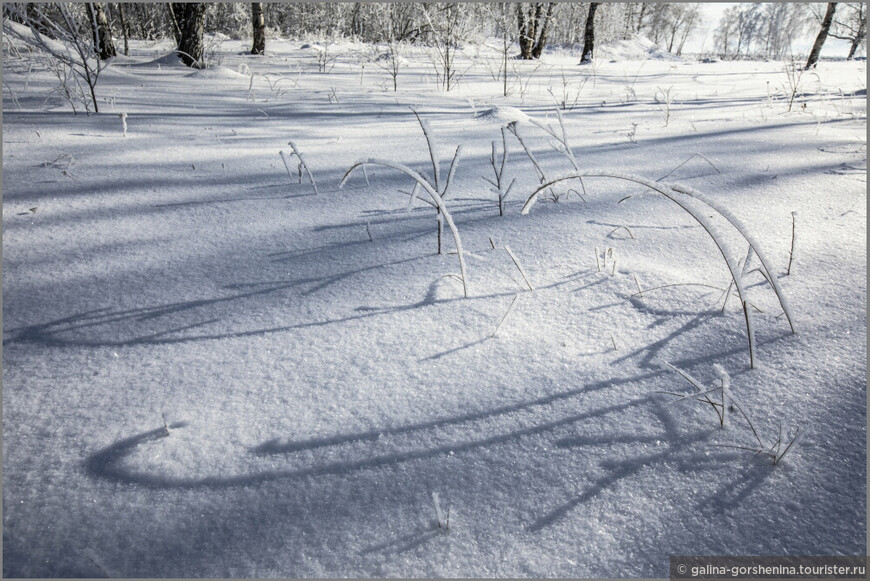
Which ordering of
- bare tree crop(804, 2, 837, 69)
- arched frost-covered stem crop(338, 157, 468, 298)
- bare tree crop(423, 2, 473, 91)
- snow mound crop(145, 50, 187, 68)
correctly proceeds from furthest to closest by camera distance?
bare tree crop(804, 2, 837, 69)
snow mound crop(145, 50, 187, 68)
bare tree crop(423, 2, 473, 91)
arched frost-covered stem crop(338, 157, 468, 298)

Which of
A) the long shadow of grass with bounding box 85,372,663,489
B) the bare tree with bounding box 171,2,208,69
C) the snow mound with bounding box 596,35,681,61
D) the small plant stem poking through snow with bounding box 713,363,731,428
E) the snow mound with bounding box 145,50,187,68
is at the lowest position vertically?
the long shadow of grass with bounding box 85,372,663,489

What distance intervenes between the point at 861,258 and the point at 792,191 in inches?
21.1

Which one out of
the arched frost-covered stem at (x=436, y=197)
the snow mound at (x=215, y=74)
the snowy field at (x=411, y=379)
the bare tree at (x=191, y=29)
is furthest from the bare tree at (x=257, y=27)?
the arched frost-covered stem at (x=436, y=197)

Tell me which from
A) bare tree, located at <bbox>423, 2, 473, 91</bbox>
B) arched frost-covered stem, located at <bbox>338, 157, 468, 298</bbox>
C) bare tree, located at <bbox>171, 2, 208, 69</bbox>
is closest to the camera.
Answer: arched frost-covered stem, located at <bbox>338, 157, 468, 298</bbox>

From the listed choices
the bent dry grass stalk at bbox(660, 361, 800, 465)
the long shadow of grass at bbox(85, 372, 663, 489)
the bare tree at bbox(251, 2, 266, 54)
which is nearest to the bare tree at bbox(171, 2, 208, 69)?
the bare tree at bbox(251, 2, 266, 54)

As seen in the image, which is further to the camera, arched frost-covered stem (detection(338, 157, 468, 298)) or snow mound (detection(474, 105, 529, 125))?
snow mound (detection(474, 105, 529, 125))

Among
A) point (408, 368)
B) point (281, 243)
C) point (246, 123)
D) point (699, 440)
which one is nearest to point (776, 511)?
point (699, 440)

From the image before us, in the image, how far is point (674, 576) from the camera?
1.57ft

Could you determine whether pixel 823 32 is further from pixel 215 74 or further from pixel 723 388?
pixel 723 388

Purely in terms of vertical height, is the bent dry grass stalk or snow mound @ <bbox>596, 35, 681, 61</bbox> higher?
snow mound @ <bbox>596, 35, 681, 61</bbox>

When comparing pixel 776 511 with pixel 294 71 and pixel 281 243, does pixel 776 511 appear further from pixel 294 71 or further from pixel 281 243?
pixel 294 71

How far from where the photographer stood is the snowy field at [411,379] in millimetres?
504

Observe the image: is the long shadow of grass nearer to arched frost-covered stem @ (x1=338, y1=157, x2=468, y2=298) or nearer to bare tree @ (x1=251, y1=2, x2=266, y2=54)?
arched frost-covered stem @ (x1=338, y1=157, x2=468, y2=298)

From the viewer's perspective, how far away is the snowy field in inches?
19.8
